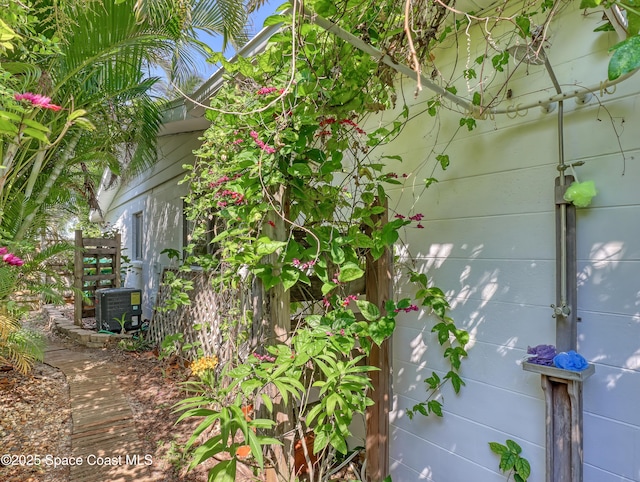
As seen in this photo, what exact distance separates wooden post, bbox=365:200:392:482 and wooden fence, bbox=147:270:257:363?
846 mm

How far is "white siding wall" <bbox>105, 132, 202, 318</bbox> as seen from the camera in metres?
6.16

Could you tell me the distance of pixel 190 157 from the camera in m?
5.93

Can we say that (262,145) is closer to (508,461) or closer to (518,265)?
(518,265)

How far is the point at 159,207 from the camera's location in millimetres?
7215

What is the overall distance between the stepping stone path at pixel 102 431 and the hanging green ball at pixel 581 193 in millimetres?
2980

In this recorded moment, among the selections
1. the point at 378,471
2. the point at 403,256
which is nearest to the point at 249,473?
the point at 378,471

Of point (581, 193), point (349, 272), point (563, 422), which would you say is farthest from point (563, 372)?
point (349, 272)

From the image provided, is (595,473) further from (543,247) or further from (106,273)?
(106,273)

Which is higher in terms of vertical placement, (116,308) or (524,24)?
(524,24)

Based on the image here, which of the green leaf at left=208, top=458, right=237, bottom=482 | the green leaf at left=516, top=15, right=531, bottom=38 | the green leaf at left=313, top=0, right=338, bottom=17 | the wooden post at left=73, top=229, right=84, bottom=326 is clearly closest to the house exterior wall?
the green leaf at left=516, top=15, right=531, bottom=38

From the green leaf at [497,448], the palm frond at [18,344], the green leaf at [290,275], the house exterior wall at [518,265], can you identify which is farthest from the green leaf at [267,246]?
the palm frond at [18,344]

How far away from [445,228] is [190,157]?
502 centimetres

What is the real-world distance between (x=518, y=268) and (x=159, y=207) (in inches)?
276

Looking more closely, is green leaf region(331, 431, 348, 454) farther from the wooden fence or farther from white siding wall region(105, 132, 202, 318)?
white siding wall region(105, 132, 202, 318)
